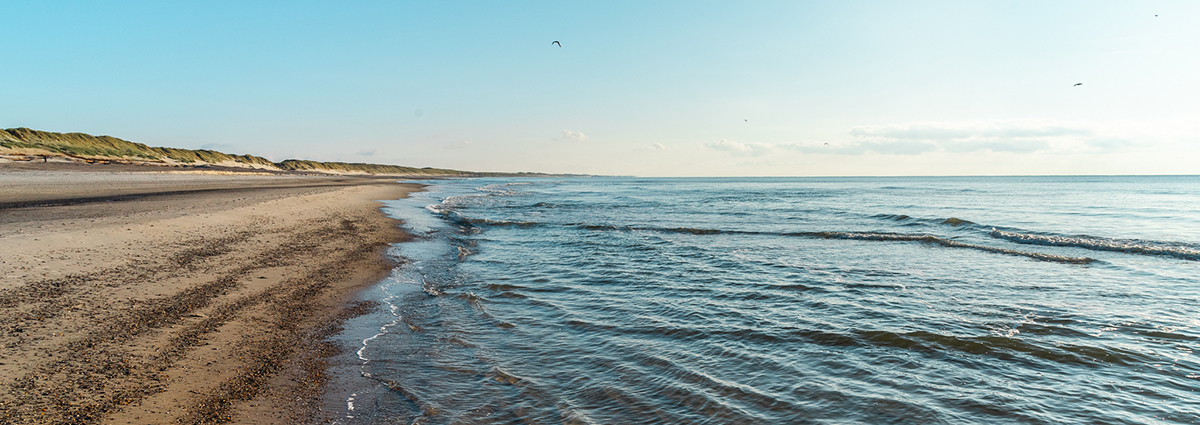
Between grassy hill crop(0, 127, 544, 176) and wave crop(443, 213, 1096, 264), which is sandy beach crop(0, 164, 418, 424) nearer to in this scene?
wave crop(443, 213, 1096, 264)

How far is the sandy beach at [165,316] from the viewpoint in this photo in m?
4.60

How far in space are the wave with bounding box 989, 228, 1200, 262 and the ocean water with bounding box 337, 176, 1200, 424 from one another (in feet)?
0.42

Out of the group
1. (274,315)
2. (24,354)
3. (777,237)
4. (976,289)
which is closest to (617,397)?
(274,315)

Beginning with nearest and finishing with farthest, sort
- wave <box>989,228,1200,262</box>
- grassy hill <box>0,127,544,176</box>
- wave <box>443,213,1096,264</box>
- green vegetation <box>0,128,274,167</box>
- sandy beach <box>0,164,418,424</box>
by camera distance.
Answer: sandy beach <box>0,164,418,424</box>, wave <box>443,213,1096,264</box>, wave <box>989,228,1200,262</box>, grassy hill <box>0,127,544,176</box>, green vegetation <box>0,128,274,167</box>

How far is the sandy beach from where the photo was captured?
15.1 ft

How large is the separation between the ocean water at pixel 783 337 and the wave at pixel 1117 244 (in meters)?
0.13

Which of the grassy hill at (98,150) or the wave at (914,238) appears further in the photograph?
the grassy hill at (98,150)

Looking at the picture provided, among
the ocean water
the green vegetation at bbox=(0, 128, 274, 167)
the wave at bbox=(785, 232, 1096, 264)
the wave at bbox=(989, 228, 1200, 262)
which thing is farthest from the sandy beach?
the green vegetation at bbox=(0, 128, 274, 167)

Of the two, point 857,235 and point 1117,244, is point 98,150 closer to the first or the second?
point 857,235

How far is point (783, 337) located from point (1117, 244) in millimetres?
16063

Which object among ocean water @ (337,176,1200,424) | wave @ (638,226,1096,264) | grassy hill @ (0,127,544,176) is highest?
grassy hill @ (0,127,544,176)

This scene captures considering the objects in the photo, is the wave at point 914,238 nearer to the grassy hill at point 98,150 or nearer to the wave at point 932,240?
the wave at point 932,240

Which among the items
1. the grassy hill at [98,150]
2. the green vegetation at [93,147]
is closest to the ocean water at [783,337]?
the grassy hill at [98,150]

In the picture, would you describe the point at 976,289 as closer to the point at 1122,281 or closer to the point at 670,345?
the point at 1122,281
